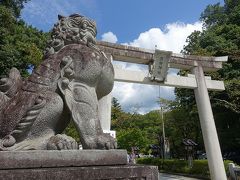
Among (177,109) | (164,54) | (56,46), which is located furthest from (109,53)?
(177,109)

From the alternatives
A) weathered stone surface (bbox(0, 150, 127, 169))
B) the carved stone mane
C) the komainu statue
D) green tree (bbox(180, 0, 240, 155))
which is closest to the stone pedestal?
weathered stone surface (bbox(0, 150, 127, 169))

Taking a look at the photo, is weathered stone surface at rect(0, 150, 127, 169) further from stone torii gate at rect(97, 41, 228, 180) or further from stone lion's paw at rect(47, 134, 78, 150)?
stone torii gate at rect(97, 41, 228, 180)

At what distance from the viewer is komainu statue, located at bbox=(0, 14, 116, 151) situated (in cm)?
296

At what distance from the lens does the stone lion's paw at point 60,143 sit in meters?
2.82

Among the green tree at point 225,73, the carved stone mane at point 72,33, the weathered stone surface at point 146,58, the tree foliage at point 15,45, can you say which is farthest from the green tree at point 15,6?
the carved stone mane at point 72,33

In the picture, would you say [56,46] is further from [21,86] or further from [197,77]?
[197,77]

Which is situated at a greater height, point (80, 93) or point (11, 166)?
point (80, 93)

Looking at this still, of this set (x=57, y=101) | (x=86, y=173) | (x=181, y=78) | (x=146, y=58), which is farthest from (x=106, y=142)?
(x=181, y=78)

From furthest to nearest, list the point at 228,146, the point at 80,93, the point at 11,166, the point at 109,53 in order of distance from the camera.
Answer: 1. the point at 228,146
2. the point at 109,53
3. the point at 80,93
4. the point at 11,166

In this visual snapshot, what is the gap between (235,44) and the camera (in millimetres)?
21531

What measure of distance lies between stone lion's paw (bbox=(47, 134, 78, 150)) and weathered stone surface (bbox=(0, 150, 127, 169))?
6cm

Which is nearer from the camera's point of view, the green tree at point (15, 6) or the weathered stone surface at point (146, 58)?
the weathered stone surface at point (146, 58)

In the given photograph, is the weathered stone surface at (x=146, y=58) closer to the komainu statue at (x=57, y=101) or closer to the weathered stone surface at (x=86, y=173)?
the komainu statue at (x=57, y=101)

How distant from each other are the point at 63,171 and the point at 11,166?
0.46 m
